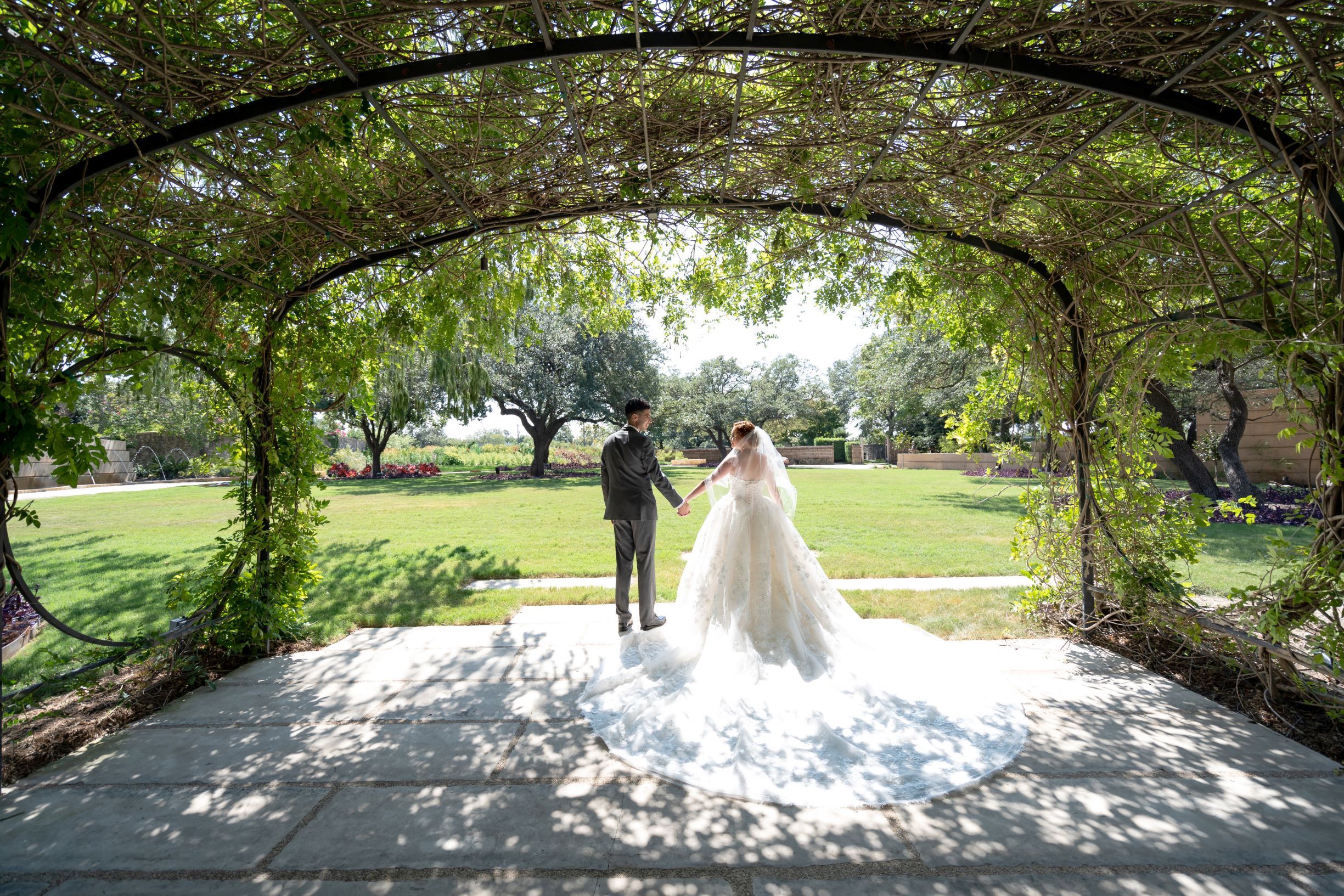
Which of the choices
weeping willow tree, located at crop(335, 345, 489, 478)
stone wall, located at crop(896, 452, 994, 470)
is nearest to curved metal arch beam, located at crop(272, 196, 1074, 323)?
weeping willow tree, located at crop(335, 345, 489, 478)

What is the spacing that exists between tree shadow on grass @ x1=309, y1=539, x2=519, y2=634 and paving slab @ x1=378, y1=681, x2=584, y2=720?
167cm

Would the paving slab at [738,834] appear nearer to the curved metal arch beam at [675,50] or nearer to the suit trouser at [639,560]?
the suit trouser at [639,560]

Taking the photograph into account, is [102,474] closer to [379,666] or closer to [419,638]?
[419,638]

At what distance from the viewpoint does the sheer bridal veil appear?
4.29m

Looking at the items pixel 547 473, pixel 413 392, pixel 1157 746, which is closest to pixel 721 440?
pixel 547 473

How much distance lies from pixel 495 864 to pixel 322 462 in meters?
3.48

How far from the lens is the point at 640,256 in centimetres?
523

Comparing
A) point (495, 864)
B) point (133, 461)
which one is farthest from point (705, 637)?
point (133, 461)

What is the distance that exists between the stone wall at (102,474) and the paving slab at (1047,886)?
22083mm

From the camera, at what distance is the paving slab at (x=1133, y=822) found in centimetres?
218

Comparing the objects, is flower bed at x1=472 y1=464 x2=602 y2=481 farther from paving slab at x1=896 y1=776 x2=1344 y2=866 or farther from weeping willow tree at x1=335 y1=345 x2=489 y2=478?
paving slab at x1=896 y1=776 x2=1344 y2=866

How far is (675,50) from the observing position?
2.49m

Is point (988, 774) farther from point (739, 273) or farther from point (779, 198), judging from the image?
point (739, 273)

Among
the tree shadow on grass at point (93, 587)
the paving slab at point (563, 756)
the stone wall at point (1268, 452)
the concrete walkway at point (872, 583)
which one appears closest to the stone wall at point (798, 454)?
the stone wall at point (1268, 452)
